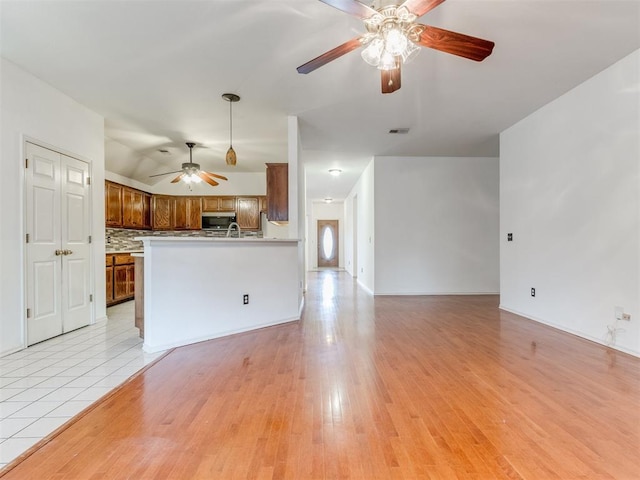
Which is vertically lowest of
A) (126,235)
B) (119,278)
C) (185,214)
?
(119,278)

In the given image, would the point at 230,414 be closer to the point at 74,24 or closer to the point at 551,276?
the point at 74,24

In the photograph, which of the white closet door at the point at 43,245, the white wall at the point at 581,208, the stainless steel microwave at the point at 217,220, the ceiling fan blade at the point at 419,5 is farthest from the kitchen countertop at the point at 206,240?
the stainless steel microwave at the point at 217,220

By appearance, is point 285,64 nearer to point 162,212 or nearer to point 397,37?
point 397,37

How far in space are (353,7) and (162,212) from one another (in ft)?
21.3

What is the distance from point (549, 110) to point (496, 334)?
274cm

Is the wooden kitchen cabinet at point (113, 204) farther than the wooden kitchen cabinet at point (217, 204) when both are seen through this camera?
No

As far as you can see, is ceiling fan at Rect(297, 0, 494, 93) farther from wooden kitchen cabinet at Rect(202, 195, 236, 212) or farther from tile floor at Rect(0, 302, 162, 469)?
wooden kitchen cabinet at Rect(202, 195, 236, 212)

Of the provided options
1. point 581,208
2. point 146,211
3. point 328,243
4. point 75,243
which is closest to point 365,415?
point 581,208

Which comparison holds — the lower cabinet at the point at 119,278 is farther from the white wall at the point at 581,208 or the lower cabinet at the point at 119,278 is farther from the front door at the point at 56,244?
the white wall at the point at 581,208

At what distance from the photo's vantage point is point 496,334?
3.42m

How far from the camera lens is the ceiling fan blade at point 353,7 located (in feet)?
5.54

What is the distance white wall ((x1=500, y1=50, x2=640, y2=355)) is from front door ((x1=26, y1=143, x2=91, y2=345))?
18.3 ft

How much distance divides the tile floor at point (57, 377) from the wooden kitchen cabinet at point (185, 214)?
3714 mm

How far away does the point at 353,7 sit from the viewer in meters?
1.74
